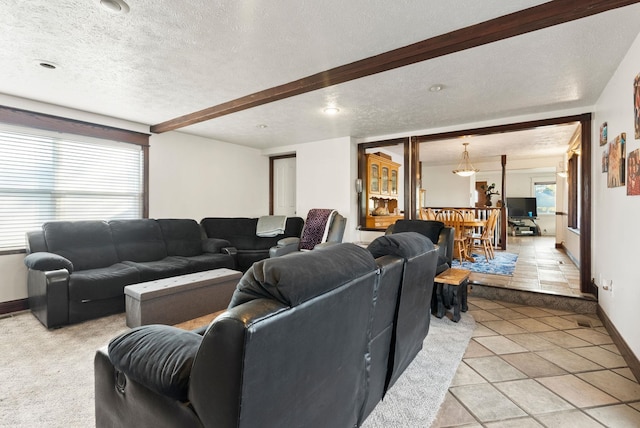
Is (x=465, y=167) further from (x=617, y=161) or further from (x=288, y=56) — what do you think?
(x=288, y=56)

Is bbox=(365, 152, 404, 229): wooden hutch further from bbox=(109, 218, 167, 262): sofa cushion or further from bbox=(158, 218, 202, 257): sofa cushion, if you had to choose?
bbox=(109, 218, 167, 262): sofa cushion

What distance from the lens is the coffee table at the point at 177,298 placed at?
2.61 m

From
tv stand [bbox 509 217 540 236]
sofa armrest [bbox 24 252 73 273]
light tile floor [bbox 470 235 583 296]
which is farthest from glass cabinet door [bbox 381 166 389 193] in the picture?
tv stand [bbox 509 217 540 236]

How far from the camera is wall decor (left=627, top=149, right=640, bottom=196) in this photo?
2072mm

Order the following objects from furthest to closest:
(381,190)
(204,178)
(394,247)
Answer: (381,190)
(204,178)
(394,247)

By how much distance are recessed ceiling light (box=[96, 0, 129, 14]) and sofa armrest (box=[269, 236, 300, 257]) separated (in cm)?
322

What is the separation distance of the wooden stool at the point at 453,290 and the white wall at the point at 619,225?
1137 mm

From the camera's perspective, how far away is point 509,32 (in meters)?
1.93

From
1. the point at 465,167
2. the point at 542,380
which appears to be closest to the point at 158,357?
the point at 542,380

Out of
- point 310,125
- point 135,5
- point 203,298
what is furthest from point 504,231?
point 135,5

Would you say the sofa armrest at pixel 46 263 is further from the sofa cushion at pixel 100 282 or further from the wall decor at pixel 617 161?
→ the wall decor at pixel 617 161

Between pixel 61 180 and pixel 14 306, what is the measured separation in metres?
1.47

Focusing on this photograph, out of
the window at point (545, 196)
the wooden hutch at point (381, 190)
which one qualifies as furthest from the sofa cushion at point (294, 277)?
the window at point (545, 196)

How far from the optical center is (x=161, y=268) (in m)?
3.57
